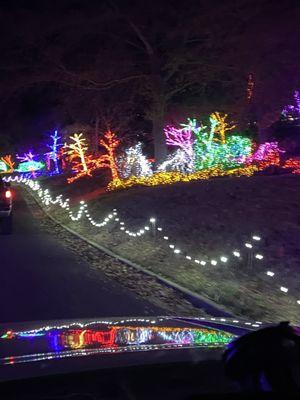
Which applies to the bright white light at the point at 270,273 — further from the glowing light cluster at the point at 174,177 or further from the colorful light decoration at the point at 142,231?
the glowing light cluster at the point at 174,177

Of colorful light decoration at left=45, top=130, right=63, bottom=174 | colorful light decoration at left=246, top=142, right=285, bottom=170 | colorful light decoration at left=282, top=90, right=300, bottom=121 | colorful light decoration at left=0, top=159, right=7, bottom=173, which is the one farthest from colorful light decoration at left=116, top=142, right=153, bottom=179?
colorful light decoration at left=0, top=159, right=7, bottom=173

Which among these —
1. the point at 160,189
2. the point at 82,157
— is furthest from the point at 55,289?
the point at 82,157

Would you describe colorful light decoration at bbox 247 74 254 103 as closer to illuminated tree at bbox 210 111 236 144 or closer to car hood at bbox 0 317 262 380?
illuminated tree at bbox 210 111 236 144

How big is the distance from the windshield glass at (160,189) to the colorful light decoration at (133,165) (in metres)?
0.09

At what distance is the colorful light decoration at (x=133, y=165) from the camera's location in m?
31.1

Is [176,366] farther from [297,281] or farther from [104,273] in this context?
[104,273]

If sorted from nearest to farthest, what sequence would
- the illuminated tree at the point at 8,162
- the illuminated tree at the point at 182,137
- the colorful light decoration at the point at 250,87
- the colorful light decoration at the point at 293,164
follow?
the colorful light decoration at the point at 293,164
the colorful light decoration at the point at 250,87
the illuminated tree at the point at 182,137
the illuminated tree at the point at 8,162

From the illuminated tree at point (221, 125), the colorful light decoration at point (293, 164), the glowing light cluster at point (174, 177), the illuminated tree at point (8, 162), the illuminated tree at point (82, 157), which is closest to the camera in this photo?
the colorful light decoration at point (293, 164)

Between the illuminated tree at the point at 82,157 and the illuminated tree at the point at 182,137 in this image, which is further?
the illuminated tree at the point at 82,157

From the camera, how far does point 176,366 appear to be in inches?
106

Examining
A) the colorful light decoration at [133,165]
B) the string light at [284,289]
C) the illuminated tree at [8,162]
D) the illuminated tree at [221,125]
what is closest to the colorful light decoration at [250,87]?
the illuminated tree at [221,125]

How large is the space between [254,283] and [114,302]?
8.48 feet

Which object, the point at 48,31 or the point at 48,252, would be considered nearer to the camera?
the point at 48,252

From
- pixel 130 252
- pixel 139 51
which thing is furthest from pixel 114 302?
pixel 139 51
